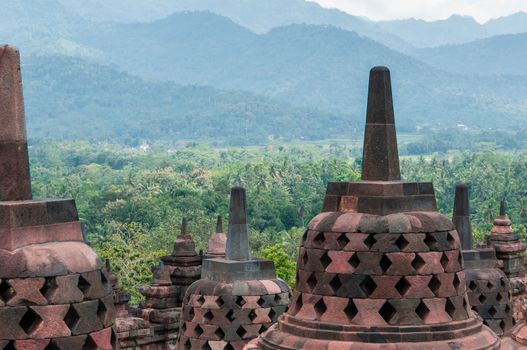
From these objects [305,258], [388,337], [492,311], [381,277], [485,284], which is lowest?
[492,311]

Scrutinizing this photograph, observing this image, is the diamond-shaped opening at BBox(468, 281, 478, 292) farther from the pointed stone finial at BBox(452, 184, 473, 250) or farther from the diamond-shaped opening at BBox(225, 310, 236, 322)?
the diamond-shaped opening at BBox(225, 310, 236, 322)

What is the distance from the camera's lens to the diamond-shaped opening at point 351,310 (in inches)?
479

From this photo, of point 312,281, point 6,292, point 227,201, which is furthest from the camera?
point 227,201

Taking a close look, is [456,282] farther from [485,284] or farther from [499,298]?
[499,298]

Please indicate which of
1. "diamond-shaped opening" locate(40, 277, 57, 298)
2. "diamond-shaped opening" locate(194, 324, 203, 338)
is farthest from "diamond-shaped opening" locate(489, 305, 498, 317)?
"diamond-shaped opening" locate(40, 277, 57, 298)

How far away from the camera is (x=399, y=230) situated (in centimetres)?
1218

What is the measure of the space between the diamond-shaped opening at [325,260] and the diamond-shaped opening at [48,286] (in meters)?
4.18

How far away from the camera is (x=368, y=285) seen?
12148 mm

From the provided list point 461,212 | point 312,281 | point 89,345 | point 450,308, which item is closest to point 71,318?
point 89,345

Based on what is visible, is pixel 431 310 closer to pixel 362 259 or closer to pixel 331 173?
pixel 362 259

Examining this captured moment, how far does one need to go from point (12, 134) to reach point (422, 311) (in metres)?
4.69

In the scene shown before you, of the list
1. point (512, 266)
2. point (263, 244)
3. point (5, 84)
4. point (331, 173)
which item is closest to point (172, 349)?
point (512, 266)

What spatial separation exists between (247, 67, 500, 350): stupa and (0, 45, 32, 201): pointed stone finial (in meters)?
4.08

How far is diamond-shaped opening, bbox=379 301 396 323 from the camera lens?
39.8 ft
